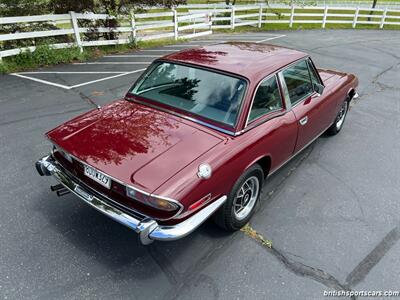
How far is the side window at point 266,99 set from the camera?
337 cm

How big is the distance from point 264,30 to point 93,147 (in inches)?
690

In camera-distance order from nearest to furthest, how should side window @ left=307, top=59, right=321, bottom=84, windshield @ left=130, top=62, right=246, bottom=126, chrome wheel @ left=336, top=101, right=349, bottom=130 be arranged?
1. windshield @ left=130, top=62, right=246, bottom=126
2. side window @ left=307, top=59, right=321, bottom=84
3. chrome wheel @ left=336, top=101, right=349, bottom=130

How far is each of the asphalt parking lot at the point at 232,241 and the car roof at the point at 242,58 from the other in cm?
156

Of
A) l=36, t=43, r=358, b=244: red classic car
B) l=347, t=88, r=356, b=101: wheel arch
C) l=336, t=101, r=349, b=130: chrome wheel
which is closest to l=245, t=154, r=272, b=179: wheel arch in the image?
l=36, t=43, r=358, b=244: red classic car

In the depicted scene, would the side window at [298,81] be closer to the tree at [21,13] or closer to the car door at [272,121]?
the car door at [272,121]

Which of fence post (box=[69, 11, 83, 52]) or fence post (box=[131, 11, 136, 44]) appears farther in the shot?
fence post (box=[131, 11, 136, 44])

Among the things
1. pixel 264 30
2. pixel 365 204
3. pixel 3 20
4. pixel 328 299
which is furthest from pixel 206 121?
pixel 264 30

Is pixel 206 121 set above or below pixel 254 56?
below

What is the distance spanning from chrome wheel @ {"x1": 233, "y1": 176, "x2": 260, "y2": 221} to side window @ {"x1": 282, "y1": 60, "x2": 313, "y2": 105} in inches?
46.4

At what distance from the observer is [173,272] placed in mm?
2941

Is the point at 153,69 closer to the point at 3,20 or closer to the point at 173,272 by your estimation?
the point at 173,272

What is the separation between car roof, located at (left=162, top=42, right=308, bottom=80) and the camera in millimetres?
3496

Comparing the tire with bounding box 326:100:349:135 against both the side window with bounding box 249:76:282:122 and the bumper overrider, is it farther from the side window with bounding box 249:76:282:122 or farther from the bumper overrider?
the bumper overrider

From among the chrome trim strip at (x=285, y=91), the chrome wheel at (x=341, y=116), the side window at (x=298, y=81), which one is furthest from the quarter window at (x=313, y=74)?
the chrome wheel at (x=341, y=116)
